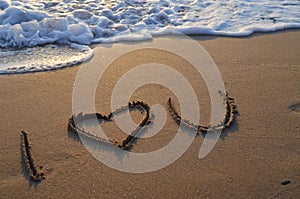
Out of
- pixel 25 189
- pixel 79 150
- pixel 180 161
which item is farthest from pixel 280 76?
pixel 25 189

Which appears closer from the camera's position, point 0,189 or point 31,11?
point 0,189

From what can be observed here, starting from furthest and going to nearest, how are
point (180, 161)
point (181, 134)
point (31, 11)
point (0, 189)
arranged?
point (31, 11), point (181, 134), point (180, 161), point (0, 189)

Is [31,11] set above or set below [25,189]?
above

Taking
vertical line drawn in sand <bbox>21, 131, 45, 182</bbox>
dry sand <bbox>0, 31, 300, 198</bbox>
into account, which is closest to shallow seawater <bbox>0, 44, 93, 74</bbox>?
dry sand <bbox>0, 31, 300, 198</bbox>

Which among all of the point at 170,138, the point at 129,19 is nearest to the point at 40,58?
the point at 129,19

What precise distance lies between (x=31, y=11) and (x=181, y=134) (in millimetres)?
3030

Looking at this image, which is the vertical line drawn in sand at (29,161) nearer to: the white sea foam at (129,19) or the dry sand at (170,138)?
the dry sand at (170,138)

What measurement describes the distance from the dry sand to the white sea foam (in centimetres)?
80

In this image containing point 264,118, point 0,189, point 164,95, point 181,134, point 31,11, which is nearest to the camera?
point 0,189

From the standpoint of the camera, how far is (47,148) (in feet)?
7.18

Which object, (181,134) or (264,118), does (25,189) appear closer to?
(181,134)

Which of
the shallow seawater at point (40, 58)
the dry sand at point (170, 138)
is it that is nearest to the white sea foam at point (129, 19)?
the shallow seawater at point (40, 58)

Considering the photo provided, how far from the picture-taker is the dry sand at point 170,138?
6.25 ft

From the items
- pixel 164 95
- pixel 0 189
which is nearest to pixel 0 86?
pixel 0 189
